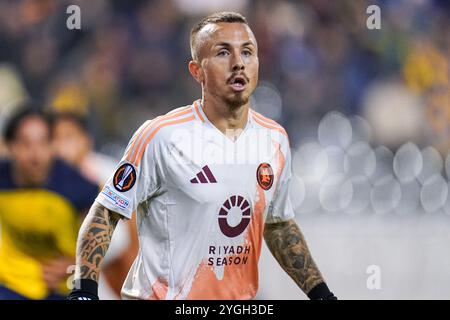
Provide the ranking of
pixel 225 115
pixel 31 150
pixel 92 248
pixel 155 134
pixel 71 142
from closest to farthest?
pixel 92 248
pixel 155 134
pixel 225 115
pixel 31 150
pixel 71 142

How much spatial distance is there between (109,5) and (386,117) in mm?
3624

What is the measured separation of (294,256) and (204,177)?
592 mm

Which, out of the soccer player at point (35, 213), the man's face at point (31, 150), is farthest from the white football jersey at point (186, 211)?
the man's face at point (31, 150)

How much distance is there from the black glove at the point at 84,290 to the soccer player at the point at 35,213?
3.04 meters

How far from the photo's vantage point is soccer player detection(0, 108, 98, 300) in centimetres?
672

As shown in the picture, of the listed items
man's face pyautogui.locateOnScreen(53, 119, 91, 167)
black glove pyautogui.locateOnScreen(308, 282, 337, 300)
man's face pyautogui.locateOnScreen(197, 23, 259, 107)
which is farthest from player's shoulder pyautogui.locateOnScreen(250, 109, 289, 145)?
man's face pyautogui.locateOnScreen(53, 119, 91, 167)

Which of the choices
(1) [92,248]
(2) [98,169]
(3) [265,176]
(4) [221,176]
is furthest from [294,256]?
(2) [98,169]

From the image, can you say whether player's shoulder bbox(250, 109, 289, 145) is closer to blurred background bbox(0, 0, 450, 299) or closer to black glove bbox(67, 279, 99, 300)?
black glove bbox(67, 279, 99, 300)

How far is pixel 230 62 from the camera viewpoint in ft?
12.9

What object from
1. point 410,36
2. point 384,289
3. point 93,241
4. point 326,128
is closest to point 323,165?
point 326,128

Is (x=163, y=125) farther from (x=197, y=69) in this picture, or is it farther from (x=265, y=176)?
(x=265, y=176)

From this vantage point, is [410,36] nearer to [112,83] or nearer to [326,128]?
[326,128]

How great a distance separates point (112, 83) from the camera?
10305 mm

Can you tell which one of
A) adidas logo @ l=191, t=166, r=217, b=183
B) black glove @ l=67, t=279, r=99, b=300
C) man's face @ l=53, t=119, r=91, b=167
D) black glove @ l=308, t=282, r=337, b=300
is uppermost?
man's face @ l=53, t=119, r=91, b=167
